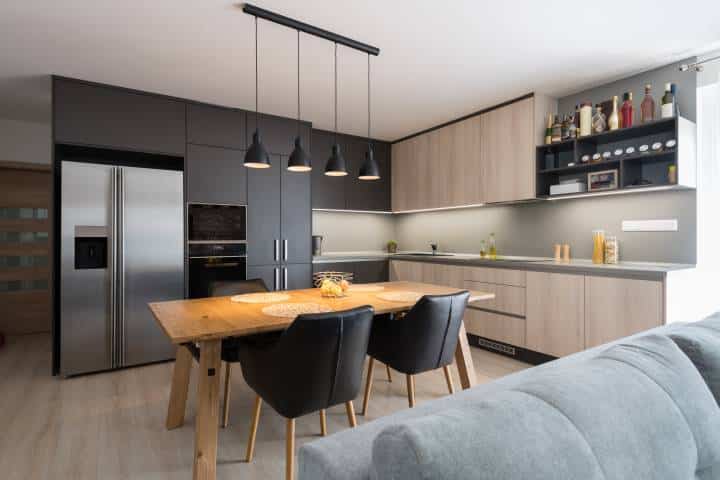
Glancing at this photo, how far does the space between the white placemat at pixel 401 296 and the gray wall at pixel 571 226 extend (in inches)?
81.2

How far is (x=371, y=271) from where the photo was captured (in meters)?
4.98

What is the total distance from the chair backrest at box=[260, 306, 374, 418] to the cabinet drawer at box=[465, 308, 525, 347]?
2.31m

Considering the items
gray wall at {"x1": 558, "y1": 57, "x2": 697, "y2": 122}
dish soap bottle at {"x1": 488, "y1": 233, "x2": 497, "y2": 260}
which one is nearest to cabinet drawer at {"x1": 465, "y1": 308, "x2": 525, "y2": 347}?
dish soap bottle at {"x1": 488, "y1": 233, "x2": 497, "y2": 260}

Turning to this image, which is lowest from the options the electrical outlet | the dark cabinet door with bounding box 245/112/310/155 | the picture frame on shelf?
the electrical outlet

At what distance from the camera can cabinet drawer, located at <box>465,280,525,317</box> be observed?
3.55m

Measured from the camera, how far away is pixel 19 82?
133 inches

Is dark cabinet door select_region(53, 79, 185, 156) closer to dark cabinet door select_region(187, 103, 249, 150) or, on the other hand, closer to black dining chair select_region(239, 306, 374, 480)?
dark cabinet door select_region(187, 103, 249, 150)

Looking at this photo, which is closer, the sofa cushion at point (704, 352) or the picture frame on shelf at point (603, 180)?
the sofa cushion at point (704, 352)

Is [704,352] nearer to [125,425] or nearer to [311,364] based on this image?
[311,364]

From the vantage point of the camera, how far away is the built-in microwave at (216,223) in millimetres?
3811

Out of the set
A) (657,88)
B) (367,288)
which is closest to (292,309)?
(367,288)

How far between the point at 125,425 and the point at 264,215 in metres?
2.32

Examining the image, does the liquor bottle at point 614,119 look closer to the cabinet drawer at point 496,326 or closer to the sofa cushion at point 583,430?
the cabinet drawer at point 496,326

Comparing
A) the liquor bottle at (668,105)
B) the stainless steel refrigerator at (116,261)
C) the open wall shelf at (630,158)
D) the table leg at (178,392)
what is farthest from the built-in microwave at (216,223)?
the liquor bottle at (668,105)
